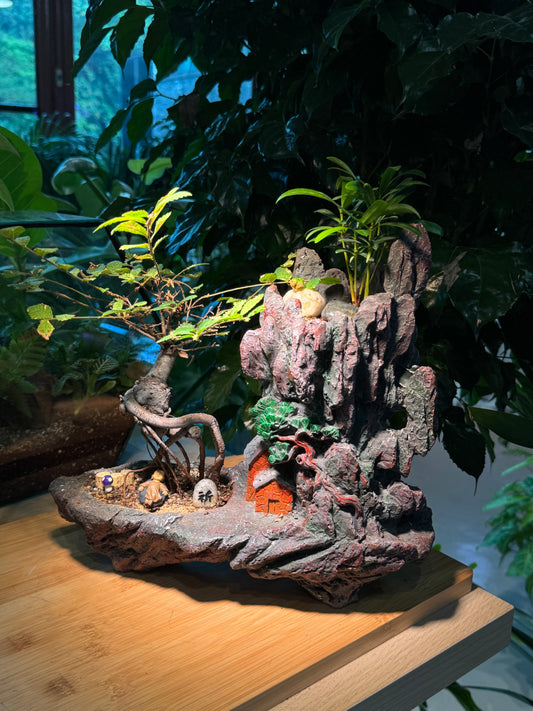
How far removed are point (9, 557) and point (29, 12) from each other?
229 centimetres

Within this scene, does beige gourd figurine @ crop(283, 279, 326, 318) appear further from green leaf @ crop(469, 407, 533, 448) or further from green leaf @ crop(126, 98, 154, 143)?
green leaf @ crop(126, 98, 154, 143)

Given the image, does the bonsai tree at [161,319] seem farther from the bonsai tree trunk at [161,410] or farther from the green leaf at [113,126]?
the green leaf at [113,126]

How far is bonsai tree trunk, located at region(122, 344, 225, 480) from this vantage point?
1295mm

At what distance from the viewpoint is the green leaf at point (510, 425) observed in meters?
1.45

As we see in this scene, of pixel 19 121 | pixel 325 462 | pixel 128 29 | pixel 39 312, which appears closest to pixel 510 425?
pixel 325 462

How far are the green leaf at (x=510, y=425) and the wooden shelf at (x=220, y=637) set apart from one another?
33cm

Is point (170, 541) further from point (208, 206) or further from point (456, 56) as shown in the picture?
point (456, 56)

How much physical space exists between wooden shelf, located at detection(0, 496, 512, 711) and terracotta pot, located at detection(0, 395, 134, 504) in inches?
8.7

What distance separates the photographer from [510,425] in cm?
146

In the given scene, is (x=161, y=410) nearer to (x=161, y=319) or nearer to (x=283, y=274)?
(x=161, y=319)

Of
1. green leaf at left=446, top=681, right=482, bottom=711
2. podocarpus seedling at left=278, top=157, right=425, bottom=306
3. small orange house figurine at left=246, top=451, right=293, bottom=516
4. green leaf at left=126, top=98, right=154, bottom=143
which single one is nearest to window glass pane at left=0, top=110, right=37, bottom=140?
green leaf at left=126, top=98, right=154, bottom=143

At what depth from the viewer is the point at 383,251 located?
1.27m

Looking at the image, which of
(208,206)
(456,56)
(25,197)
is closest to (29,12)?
(25,197)

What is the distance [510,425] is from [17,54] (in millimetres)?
2459
